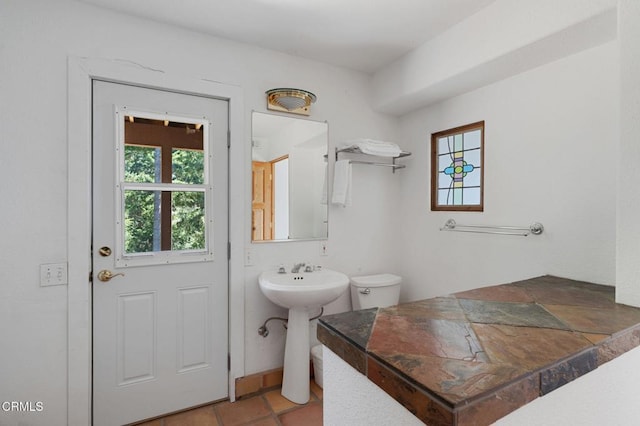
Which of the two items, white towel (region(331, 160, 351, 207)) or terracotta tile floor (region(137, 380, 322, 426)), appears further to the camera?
white towel (region(331, 160, 351, 207))

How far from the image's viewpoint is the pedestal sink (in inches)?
73.8

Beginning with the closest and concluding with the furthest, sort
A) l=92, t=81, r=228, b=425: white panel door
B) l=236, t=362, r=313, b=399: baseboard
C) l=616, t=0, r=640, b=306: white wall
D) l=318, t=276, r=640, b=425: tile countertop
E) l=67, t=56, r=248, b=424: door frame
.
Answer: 1. l=318, t=276, r=640, b=425: tile countertop
2. l=616, t=0, r=640, b=306: white wall
3. l=67, t=56, r=248, b=424: door frame
4. l=92, t=81, r=228, b=425: white panel door
5. l=236, t=362, r=313, b=399: baseboard

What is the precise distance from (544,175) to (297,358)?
1861 millimetres

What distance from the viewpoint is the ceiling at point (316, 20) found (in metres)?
1.71

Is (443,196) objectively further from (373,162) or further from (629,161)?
(629,161)

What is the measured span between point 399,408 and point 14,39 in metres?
2.33

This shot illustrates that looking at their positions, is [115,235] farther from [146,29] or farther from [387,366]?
[387,366]

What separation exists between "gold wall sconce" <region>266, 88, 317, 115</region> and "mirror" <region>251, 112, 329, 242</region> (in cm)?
7

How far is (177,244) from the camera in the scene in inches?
77.7

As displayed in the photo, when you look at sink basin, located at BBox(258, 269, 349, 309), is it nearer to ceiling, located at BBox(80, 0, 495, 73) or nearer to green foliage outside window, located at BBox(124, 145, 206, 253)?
green foliage outside window, located at BBox(124, 145, 206, 253)

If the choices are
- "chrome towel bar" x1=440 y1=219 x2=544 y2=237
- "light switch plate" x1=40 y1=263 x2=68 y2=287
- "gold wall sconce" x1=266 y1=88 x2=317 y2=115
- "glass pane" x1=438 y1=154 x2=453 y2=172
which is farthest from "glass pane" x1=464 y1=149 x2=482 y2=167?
"light switch plate" x1=40 y1=263 x2=68 y2=287

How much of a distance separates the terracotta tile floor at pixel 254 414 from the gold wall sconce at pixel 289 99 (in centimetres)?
200

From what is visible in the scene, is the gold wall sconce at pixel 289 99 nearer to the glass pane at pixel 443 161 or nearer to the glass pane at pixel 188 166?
the glass pane at pixel 188 166

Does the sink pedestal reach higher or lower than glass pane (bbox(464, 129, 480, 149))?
lower
